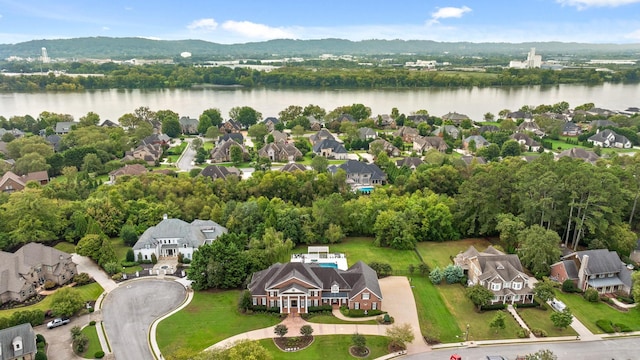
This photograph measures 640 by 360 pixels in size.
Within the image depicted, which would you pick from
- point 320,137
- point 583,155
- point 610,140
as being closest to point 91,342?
point 320,137

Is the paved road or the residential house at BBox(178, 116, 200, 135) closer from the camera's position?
the paved road

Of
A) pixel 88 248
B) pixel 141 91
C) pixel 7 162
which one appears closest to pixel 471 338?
pixel 88 248

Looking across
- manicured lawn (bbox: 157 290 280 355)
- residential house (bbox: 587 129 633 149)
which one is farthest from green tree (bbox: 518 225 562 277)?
residential house (bbox: 587 129 633 149)

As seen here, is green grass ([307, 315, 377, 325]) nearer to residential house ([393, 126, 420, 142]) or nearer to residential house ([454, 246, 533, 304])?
residential house ([454, 246, 533, 304])

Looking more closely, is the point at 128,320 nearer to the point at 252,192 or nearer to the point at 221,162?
the point at 252,192

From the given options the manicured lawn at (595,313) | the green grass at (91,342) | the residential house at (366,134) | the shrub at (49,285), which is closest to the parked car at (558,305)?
the manicured lawn at (595,313)

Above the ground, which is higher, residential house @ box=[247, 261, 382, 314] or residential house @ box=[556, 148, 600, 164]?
residential house @ box=[556, 148, 600, 164]
